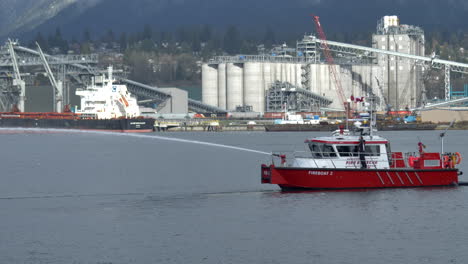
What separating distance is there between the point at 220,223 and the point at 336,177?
1057 centimetres

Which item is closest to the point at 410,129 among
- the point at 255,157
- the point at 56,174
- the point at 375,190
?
the point at 255,157

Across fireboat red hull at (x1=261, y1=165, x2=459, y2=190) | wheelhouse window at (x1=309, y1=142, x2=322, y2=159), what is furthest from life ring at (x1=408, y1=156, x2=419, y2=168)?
wheelhouse window at (x1=309, y1=142, x2=322, y2=159)

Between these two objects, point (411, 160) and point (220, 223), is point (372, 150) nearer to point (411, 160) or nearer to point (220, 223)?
point (411, 160)

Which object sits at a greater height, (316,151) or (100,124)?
(100,124)

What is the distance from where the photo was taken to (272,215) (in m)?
47.0

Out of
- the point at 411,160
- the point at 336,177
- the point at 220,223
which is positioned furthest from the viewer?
the point at 411,160

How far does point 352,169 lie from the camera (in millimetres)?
52406

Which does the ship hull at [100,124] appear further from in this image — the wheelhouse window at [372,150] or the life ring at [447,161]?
the wheelhouse window at [372,150]

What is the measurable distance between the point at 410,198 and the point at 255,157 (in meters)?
43.2

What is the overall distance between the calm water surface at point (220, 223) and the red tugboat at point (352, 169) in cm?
75

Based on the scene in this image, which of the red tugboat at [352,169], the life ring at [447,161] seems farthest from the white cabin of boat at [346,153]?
the life ring at [447,161]

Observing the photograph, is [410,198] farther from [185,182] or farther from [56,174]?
[56,174]

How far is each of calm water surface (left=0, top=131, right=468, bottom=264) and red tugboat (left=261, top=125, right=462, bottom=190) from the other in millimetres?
753

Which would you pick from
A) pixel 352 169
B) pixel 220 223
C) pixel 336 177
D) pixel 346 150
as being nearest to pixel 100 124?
pixel 346 150
